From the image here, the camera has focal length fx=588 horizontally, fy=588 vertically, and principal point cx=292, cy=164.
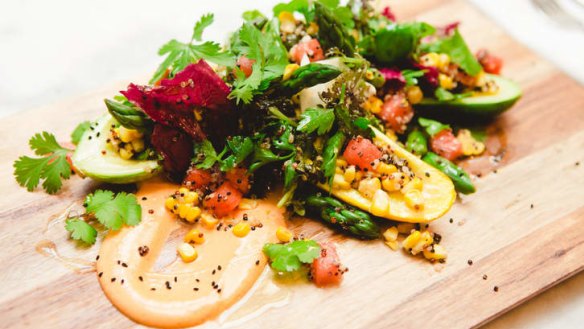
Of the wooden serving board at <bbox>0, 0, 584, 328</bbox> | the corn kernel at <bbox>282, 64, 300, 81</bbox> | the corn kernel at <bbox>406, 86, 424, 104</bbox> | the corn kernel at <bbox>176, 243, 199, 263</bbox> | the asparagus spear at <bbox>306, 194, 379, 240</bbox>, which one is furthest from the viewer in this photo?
the corn kernel at <bbox>406, 86, 424, 104</bbox>

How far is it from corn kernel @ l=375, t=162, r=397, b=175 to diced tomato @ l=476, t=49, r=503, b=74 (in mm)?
1668

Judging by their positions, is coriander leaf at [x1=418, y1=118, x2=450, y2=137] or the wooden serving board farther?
coriander leaf at [x1=418, y1=118, x2=450, y2=137]

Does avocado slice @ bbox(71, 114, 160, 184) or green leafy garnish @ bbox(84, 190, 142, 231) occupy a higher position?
avocado slice @ bbox(71, 114, 160, 184)

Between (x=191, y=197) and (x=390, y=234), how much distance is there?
4.35ft

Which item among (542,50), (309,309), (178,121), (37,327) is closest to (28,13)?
(178,121)

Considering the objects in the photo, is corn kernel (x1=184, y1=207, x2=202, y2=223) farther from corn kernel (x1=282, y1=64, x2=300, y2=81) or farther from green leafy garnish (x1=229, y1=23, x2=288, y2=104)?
corn kernel (x1=282, y1=64, x2=300, y2=81)

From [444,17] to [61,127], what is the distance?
3.54 m

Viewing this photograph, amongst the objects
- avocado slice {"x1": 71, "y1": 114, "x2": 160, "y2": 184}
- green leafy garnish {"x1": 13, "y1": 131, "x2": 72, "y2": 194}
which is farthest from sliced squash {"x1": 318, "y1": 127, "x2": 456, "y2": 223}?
green leafy garnish {"x1": 13, "y1": 131, "x2": 72, "y2": 194}

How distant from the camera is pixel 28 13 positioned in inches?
237

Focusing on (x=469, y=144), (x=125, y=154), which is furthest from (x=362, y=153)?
(x=125, y=154)

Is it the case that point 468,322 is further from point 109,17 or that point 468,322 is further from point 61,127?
point 109,17

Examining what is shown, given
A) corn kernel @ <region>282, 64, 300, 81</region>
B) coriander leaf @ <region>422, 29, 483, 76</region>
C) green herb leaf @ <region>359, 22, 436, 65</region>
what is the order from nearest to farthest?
corn kernel @ <region>282, 64, 300, 81</region> → green herb leaf @ <region>359, 22, 436, 65</region> → coriander leaf @ <region>422, 29, 483, 76</region>

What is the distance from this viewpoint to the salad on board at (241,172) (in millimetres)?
3641

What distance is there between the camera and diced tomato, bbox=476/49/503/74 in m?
4.93
